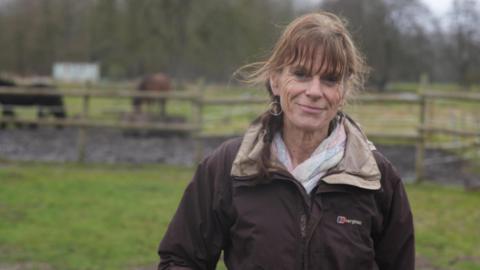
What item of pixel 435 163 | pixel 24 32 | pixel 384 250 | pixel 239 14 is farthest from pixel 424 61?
pixel 384 250

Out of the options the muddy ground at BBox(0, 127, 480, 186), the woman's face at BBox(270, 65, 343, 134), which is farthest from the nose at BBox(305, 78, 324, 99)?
the muddy ground at BBox(0, 127, 480, 186)

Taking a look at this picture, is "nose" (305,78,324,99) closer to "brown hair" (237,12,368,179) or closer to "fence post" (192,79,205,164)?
"brown hair" (237,12,368,179)

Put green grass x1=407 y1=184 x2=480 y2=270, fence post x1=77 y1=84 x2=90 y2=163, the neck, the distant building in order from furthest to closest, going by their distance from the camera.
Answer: the distant building
fence post x1=77 y1=84 x2=90 y2=163
green grass x1=407 y1=184 x2=480 y2=270
the neck

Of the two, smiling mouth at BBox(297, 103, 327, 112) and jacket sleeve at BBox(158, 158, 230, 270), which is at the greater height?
smiling mouth at BBox(297, 103, 327, 112)

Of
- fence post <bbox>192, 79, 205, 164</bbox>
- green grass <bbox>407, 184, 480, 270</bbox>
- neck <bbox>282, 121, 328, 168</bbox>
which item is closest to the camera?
neck <bbox>282, 121, 328, 168</bbox>

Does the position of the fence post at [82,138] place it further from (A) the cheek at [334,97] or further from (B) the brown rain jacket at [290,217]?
(A) the cheek at [334,97]

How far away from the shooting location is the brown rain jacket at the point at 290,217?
5.48 ft

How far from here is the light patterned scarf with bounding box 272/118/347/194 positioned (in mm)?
1728

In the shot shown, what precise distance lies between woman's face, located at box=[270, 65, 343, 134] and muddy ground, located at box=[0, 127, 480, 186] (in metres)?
7.27

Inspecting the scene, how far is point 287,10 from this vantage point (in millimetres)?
36250

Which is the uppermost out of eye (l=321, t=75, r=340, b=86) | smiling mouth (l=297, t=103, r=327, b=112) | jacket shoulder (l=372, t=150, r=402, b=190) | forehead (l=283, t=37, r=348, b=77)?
forehead (l=283, t=37, r=348, b=77)

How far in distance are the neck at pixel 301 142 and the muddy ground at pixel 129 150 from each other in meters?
7.23

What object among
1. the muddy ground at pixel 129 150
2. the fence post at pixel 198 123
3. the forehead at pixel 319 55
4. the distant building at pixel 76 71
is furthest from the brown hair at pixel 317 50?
the distant building at pixel 76 71

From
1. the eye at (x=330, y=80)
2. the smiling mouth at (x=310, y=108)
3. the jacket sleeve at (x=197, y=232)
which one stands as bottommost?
the jacket sleeve at (x=197, y=232)
